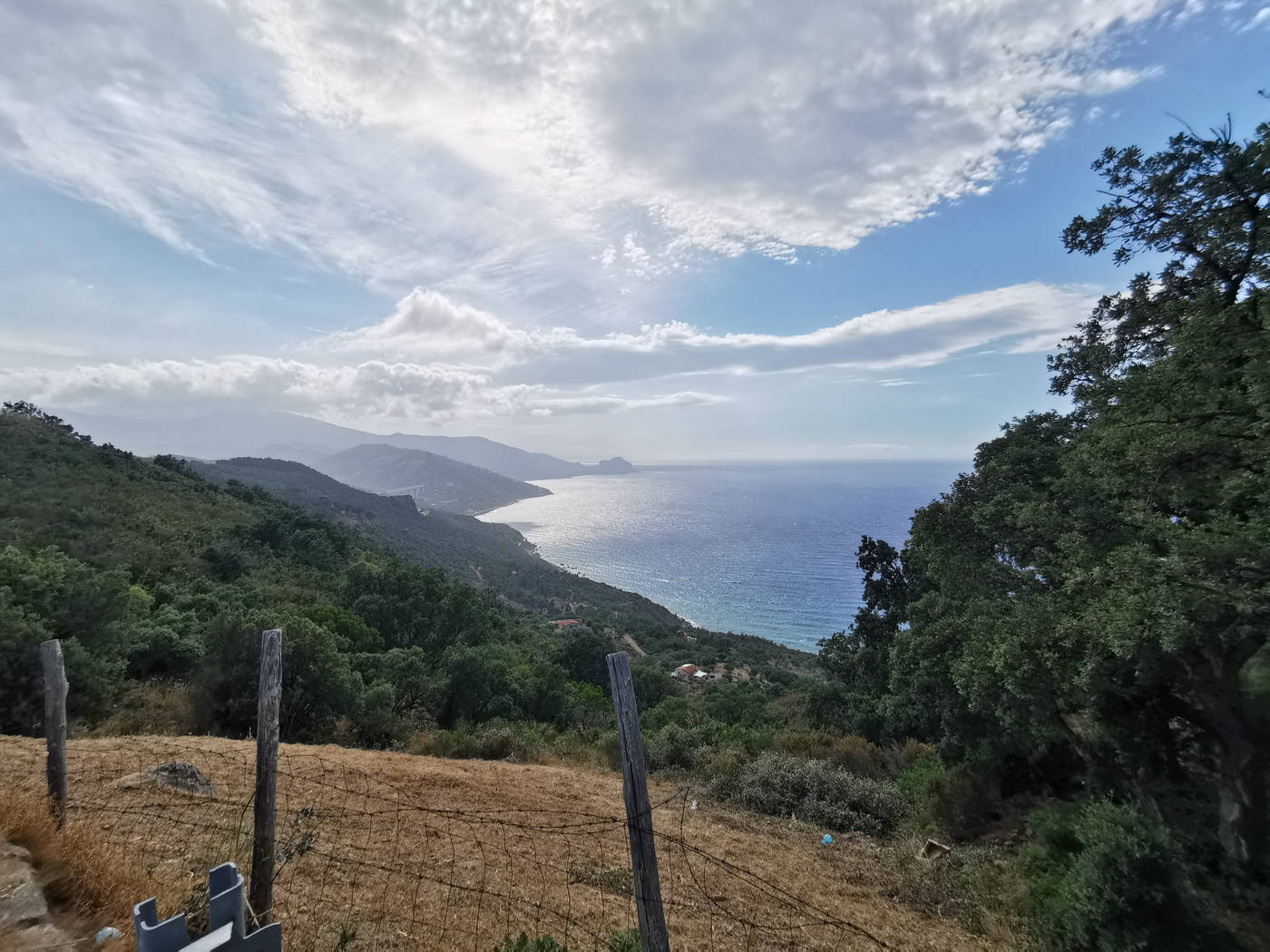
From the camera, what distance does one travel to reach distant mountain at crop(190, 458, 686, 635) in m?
66.9

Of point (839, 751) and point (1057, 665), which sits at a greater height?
point (1057, 665)

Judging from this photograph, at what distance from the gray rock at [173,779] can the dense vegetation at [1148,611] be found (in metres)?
8.95

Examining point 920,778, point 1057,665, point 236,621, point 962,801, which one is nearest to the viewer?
point 1057,665

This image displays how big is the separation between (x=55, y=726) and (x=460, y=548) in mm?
88202

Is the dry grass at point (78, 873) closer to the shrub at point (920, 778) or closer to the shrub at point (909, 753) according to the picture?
the shrub at point (920, 778)

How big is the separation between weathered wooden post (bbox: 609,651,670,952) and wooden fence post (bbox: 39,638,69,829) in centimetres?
443

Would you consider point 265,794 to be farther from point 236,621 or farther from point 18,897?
point 236,621

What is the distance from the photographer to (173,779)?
6348 millimetres

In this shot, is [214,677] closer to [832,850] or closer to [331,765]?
[331,765]

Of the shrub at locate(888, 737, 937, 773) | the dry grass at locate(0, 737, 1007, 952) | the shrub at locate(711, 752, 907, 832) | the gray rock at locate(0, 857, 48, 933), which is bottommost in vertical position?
the shrub at locate(888, 737, 937, 773)

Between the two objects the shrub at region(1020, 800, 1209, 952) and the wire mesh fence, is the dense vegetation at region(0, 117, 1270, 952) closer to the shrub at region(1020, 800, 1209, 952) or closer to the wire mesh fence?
the shrub at region(1020, 800, 1209, 952)

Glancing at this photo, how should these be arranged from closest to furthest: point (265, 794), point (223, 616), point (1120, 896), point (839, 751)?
1. point (265, 794)
2. point (1120, 896)
3. point (839, 751)
4. point (223, 616)

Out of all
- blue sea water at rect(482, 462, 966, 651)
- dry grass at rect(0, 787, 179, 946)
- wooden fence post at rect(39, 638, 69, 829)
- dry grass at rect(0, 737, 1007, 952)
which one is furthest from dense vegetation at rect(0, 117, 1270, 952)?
blue sea water at rect(482, 462, 966, 651)

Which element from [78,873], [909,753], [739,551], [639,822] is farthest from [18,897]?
[739,551]
